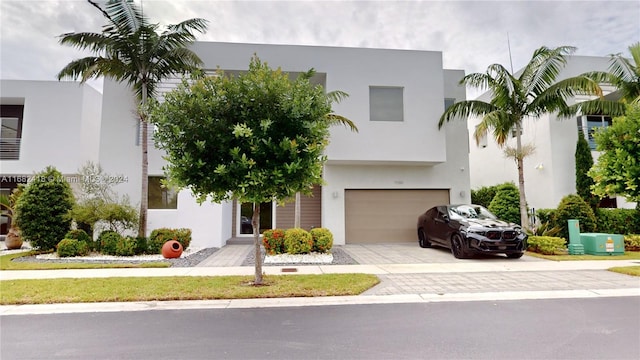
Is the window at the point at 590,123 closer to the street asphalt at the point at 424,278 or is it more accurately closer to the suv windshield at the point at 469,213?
the street asphalt at the point at 424,278

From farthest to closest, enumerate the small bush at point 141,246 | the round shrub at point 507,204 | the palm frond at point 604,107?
the round shrub at point 507,204 → the palm frond at point 604,107 → the small bush at point 141,246

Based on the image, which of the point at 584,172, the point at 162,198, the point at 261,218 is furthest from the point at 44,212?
the point at 584,172

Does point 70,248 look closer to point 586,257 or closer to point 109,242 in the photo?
point 109,242

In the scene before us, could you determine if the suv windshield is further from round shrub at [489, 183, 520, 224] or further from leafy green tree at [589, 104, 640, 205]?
round shrub at [489, 183, 520, 224]

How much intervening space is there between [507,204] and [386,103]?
22.4ft

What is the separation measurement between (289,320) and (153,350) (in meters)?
1.75

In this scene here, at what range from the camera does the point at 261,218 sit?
47.6 feet

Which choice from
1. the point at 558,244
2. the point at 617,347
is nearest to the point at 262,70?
the point at 617,347

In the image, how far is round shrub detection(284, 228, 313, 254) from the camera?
10.2 m

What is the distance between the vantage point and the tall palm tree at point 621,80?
40.8 feet

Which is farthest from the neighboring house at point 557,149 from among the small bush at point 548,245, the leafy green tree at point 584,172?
the small bush at point 548,245

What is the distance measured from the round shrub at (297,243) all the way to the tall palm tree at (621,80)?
37.8 feet

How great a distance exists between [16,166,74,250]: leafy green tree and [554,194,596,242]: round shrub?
17246 millimetres

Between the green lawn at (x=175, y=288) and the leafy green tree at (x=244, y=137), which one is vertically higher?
the leafy green tree at (x=244, y=137)
